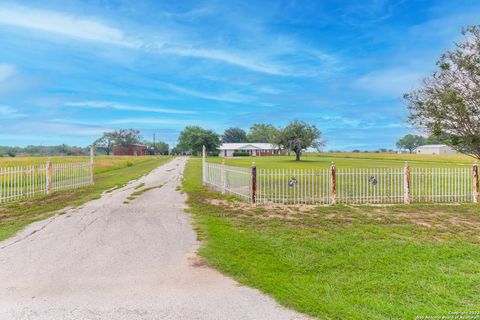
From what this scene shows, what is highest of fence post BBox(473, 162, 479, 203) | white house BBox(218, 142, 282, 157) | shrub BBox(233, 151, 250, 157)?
white house BBox(218, 142, 282, 157)

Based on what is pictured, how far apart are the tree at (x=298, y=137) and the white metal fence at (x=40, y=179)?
118ft

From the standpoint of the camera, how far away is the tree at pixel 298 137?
50.1m

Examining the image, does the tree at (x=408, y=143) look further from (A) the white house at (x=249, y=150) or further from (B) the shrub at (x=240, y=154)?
(B) the shrub at (x=240, y=154)

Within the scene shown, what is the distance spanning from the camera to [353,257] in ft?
17.4

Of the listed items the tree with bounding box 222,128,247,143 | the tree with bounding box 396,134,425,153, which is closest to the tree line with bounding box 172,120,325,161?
the tree with bounding box 222,128,247,143

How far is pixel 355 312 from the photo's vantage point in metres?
3.44

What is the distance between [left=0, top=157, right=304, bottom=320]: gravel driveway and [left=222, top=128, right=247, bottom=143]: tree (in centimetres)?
13221

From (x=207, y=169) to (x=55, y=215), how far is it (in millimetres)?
8385

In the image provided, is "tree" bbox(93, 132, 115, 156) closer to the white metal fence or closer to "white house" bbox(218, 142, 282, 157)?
"white house" bbox(218, 142, 282, 157)

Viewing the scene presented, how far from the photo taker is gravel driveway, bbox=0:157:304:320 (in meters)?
3.55

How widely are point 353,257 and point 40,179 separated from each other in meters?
16.1

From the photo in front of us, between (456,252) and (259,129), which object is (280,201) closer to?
(456,252)

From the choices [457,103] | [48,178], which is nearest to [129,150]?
[48,178]

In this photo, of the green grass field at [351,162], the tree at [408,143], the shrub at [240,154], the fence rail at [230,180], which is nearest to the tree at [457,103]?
the fence rail at [230,180]
